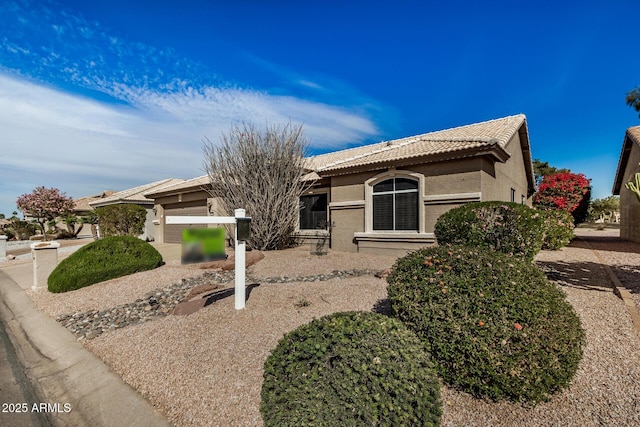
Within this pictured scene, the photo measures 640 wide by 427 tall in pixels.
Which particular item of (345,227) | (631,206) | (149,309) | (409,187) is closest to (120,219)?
(345,227)

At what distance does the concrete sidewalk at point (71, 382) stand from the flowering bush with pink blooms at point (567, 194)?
21767 millimetres

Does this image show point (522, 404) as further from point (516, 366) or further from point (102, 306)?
point (102, 306)

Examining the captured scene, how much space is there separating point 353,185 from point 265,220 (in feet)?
12.5

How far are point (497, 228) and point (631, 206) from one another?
1475cm

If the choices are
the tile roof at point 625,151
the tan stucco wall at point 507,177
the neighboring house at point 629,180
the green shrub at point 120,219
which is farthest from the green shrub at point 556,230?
the green shrub at point 120,219

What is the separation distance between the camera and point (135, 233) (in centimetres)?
1841

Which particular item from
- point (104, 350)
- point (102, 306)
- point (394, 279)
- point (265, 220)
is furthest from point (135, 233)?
point (394, 279)

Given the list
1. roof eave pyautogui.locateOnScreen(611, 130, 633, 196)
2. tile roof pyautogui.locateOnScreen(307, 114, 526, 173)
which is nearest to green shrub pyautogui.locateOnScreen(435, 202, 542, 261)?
tile roof pyautogui.locateOnScreen(307, 114, 526, 173)

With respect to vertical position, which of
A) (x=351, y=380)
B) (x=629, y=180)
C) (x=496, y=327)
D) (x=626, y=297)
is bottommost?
(x=626, y=297)

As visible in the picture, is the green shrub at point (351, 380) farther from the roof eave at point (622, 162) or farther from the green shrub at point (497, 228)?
the roof eave at point (622, 162)

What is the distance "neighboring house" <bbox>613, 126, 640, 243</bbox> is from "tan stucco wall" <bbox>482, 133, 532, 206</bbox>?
4156mm

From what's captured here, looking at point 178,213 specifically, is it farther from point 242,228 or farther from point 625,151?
point 625,151

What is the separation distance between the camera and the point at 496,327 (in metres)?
2.79

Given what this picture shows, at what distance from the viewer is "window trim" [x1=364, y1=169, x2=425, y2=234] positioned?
10570mm
